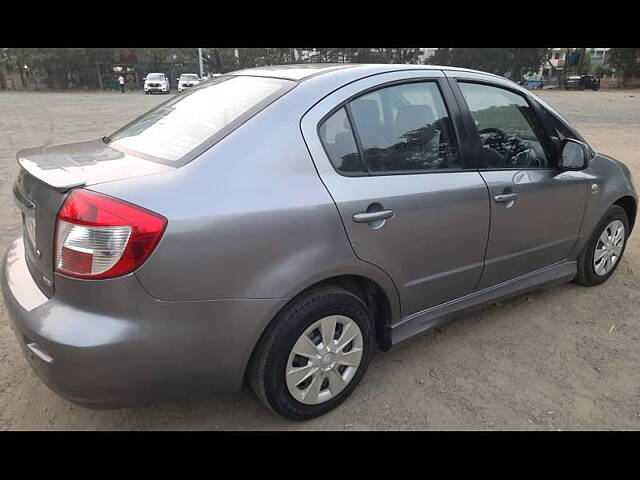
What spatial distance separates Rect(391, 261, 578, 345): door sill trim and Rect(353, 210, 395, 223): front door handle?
0.66 meters

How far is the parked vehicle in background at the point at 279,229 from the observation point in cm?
183

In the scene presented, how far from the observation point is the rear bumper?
181 centimetres

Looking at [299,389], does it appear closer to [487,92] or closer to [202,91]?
[202,91]

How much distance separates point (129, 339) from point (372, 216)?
117cm

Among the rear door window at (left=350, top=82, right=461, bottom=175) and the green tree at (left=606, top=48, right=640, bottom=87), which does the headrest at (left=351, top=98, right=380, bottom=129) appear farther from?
the green tree at (left=606, top=48, right=640, bottom=87)

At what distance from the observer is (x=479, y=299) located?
119 inches

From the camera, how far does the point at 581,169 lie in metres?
3.20

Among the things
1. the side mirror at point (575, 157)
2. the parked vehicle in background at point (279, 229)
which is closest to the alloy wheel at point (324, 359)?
the parked vehicle in background at point (279, 229)

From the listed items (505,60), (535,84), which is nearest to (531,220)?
(535,84)

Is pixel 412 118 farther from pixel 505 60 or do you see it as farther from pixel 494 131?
pixel 505 60

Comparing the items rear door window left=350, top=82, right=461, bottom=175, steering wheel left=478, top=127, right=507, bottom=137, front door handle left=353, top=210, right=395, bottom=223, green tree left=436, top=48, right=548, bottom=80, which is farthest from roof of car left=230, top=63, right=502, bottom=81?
green tree left=436, top=48, right=548, bottom=80

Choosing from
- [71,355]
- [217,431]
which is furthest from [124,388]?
[217,431]

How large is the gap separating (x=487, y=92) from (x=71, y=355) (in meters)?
2.62

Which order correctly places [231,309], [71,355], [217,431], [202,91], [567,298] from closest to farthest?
[71,355], [231,309], [217,431], [202,91], [567,298]
